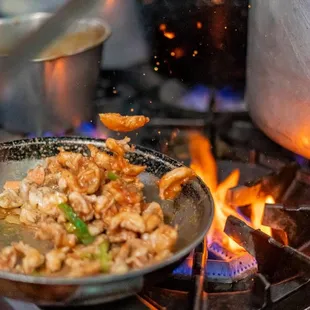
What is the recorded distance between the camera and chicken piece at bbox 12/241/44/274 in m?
0.96

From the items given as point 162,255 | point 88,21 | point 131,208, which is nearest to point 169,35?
point 88,21

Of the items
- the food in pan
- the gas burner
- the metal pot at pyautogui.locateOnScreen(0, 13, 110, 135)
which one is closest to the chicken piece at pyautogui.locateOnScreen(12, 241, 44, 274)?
the food in pan

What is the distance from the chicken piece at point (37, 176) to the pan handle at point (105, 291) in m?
0.33

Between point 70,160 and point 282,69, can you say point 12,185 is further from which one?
point 282,69

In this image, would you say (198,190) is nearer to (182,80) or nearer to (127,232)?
(127,232)

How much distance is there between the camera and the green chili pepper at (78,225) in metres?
1.04

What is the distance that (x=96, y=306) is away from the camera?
101cm

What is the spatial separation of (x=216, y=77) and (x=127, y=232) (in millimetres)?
837

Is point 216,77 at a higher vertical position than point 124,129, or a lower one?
lower

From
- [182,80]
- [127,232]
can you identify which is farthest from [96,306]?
[182,80]

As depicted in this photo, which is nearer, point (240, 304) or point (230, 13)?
point (240, 304)

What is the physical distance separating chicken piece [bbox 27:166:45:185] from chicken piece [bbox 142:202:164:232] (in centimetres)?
23

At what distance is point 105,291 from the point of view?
912 mm

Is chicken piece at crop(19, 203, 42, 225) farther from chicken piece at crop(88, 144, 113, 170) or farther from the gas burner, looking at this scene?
the gas burner
